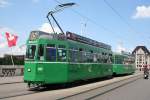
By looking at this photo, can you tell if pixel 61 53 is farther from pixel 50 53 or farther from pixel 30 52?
pixel 30 52

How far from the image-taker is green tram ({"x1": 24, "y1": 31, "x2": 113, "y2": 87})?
20.4 m

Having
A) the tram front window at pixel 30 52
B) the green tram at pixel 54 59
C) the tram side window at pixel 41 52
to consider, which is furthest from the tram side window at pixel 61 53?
the tram front window at pixel 30 52

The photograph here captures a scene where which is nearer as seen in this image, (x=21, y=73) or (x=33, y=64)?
(x=33, y=64)

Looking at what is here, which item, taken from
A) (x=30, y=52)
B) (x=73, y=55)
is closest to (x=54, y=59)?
(x=30, y=52)

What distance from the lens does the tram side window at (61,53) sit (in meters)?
21.5

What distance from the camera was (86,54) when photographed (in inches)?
1037

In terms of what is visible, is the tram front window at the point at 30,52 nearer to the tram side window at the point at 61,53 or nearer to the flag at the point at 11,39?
the tram side window at the point at 61,53

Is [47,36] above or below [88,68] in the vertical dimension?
above

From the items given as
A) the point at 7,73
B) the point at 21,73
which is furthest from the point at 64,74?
the point at 21,73

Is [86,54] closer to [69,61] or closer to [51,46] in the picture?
[69,61]

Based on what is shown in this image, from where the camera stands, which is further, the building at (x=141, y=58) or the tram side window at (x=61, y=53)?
the building at (x=141, y=58)

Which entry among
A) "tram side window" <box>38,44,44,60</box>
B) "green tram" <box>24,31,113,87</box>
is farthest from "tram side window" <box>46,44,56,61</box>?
"tram side window" <box>38,44,44,60</box>

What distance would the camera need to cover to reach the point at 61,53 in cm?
2170

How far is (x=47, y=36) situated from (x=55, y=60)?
1430 millimetres
